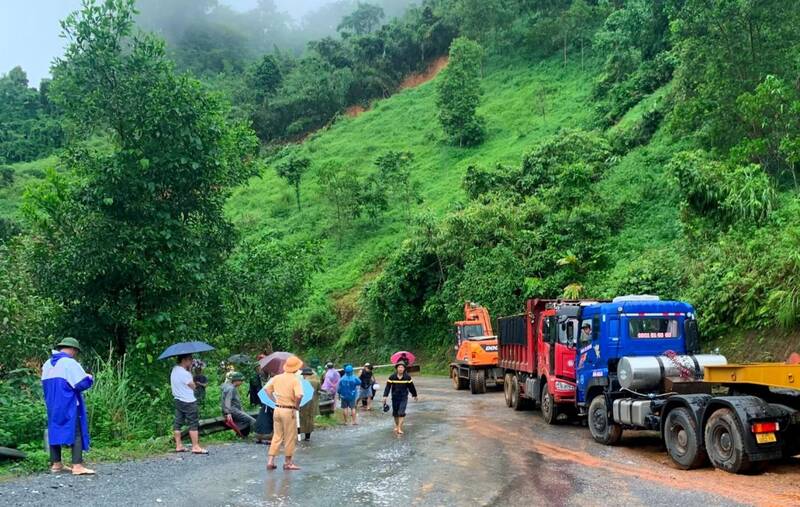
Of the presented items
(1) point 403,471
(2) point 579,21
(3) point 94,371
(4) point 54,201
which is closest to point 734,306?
(1) point 403,471

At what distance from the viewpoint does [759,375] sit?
344 inches

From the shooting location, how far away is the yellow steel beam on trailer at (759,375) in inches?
325

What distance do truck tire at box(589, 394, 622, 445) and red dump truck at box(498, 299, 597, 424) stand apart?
57.0 inches

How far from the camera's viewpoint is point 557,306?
48.4 feet

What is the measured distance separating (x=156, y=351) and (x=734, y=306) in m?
14.6

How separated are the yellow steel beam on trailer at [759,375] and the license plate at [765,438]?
690 millimetres

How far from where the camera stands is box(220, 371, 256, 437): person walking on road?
40.7 ft

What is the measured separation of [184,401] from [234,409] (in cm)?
226

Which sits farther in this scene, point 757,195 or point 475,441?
point 757,195

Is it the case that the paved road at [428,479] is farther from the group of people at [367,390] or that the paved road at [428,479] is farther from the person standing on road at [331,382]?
the person standing on road at [331,382]

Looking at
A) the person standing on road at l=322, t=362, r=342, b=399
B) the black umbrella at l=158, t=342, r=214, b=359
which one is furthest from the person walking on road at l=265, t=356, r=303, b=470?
the person standing on road at l=322, t=362, r=342, b=399

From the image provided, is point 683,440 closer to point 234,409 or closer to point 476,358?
point 234,409

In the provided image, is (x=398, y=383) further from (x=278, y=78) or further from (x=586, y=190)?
(x=278, y=78)

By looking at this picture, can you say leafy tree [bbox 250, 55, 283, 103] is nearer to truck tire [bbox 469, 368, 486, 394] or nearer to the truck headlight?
truck tire [bbox 469, 368, 486, 394]
